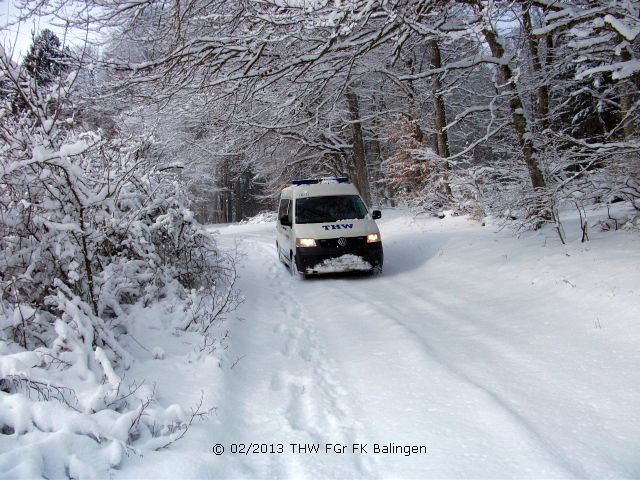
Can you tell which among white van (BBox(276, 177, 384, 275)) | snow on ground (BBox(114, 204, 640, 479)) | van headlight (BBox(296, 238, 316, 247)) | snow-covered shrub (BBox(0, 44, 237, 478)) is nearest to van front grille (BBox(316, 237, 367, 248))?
white van (BBox(276, 177, 384, 275))

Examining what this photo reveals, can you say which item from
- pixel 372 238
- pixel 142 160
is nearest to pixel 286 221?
pixel 372 238

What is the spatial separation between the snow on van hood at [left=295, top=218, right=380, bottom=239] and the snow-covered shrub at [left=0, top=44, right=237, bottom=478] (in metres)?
3.17

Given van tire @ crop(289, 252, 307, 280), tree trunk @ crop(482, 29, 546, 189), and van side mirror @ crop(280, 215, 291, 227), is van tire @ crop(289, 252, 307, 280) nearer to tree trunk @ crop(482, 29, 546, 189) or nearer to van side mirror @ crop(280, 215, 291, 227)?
van side mirror @ crop(280, 215, 291, 227)

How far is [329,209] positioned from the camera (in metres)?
10.1

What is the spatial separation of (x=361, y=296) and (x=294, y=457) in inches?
187

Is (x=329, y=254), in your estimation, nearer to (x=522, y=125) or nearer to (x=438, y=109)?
(x=522, y=125)

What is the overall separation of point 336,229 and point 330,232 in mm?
159

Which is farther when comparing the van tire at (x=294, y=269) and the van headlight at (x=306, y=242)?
the van tire at (x=294, y=269)

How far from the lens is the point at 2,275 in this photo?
417cm

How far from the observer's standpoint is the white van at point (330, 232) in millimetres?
9164

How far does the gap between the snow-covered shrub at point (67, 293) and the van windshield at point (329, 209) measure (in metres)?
3.80

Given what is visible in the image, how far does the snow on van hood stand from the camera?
9.25 meters

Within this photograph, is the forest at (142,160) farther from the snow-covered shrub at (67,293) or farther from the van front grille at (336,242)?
the van front grille at (336,242)

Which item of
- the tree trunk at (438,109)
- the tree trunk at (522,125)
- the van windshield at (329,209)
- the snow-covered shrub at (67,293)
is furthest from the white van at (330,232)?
the tree trunk at (438,109)
